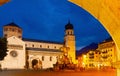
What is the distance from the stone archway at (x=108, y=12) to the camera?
3246 mm

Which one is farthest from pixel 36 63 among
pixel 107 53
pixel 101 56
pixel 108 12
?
pixel 108 12

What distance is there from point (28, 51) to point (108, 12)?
185ft

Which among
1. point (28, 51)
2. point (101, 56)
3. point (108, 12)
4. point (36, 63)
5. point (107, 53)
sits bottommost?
point (36, 63)

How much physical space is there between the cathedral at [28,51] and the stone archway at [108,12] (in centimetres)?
4752

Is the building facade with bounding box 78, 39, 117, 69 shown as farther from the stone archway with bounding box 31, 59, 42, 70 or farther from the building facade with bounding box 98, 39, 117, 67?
the stone archway with bounding box 31, 59, 42, 70

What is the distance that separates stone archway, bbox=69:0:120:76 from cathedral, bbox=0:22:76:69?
47.5m

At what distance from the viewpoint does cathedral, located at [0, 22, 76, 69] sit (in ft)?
180

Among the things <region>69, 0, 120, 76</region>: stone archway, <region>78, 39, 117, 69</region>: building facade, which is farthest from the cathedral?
<region>69, 0, 120, 76</region>: stone archway

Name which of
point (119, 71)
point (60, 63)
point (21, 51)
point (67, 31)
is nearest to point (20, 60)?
point (21, 51)

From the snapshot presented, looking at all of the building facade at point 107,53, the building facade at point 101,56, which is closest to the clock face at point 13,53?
the building facade at point 101,56

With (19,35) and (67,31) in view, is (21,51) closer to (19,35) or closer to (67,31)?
(19,35)

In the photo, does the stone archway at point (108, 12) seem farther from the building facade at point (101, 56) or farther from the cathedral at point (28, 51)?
the building facade at point (101, 56)

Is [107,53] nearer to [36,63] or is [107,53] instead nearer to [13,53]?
[36,63]

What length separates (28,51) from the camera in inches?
2335
